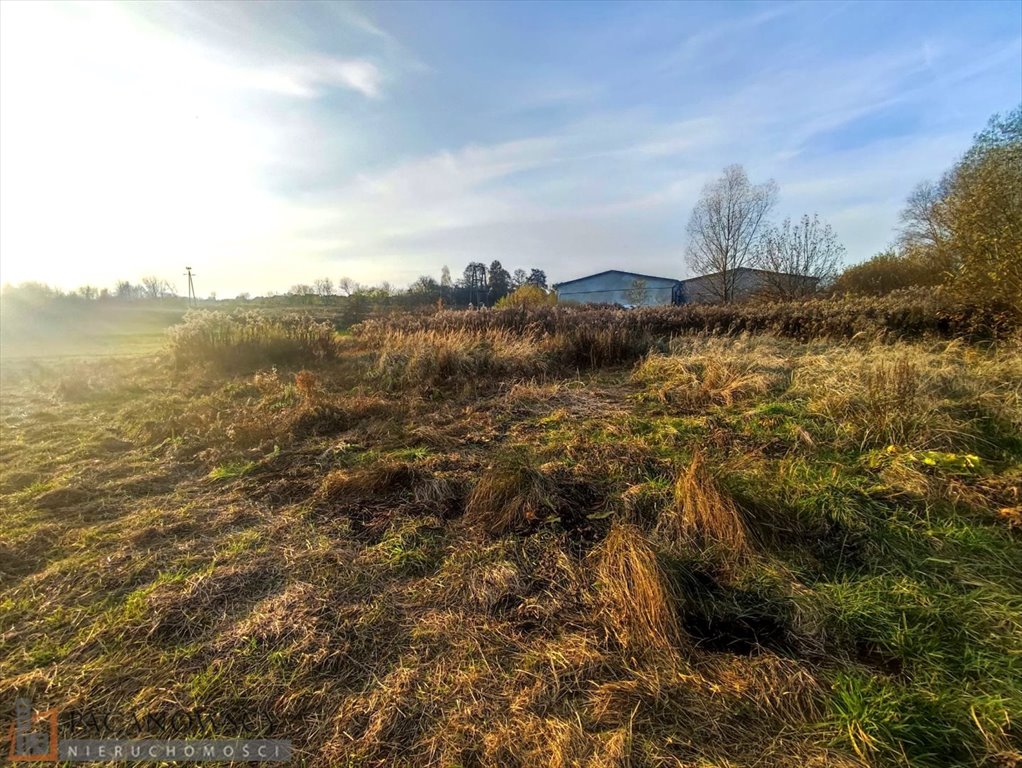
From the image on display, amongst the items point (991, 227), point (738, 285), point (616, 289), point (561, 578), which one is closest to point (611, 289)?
point (616, 289)

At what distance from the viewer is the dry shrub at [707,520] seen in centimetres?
265

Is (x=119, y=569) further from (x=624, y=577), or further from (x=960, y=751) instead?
(x=960, y=751)

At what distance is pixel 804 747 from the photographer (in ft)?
5.18

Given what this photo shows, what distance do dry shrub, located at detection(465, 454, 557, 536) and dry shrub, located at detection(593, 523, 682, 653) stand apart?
28.7 inches

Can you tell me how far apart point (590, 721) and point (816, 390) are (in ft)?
15.6

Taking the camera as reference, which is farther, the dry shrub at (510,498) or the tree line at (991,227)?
the tree line at (991,227)

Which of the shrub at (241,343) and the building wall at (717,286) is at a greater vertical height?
the building wall at (717,286)

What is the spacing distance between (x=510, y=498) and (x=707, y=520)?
1338mm

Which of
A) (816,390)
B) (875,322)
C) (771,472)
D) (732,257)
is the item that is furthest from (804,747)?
(732,257)

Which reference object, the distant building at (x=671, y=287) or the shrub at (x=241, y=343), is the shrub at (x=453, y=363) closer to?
the shrub at (x=241, y=343)

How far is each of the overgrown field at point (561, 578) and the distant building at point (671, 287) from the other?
15.0 meters

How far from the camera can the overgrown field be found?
5.61ft

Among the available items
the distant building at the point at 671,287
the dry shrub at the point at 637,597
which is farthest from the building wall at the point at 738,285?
the dry shrub at the point at 637,597

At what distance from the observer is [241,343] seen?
10398mm
